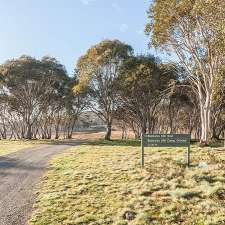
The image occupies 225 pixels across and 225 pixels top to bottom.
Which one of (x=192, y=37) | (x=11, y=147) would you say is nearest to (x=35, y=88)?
(x=11, y=147)

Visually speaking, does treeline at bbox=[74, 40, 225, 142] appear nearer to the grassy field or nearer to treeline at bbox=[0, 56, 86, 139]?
treeline at bbox=[0, 56, 86, 139]

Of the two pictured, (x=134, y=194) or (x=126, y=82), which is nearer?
(x=134, y=194)

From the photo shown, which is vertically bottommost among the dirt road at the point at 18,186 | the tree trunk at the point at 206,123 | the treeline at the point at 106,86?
the dirt road at the point at 18,186

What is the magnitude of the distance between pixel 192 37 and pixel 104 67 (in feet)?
64.7

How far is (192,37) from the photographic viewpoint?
2666 centimetres

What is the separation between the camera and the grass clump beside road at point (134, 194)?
9.68 m

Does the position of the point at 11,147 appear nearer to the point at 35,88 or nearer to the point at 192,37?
the point at 192,37

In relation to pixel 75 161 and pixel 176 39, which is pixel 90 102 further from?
pixel 75 161

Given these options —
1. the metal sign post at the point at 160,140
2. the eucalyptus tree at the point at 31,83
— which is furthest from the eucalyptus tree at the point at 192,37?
the eucalyptus tree at the point at 31,83

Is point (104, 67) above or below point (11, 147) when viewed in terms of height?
above

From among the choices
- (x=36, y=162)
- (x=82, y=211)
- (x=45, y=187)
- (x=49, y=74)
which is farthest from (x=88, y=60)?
(x=82, y=211)

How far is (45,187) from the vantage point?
13.3m

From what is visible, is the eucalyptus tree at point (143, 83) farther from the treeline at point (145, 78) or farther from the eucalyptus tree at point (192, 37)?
the eucalyptus tree at point (192, 37)

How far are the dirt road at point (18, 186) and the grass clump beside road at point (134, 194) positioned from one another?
36 cm
